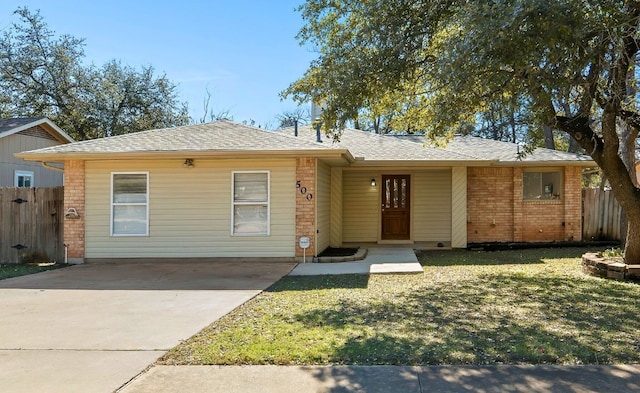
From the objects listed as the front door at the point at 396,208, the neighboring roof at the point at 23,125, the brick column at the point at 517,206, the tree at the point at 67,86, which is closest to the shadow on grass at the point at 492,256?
the brick column at the point at 517,206

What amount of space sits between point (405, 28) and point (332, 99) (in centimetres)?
165

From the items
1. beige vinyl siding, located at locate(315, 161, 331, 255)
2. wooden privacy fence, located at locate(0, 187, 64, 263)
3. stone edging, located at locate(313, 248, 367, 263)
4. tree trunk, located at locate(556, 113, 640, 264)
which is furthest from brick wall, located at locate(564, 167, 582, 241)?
wooden privacy fence, located at locate(0, 187, 64, 263)

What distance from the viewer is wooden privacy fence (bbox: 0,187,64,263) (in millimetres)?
11242

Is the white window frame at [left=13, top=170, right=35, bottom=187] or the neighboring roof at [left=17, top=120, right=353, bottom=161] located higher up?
the neighboring roof at [left=17, top=120, right=353, bottom=161]

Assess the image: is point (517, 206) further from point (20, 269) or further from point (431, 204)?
point (20, 269)

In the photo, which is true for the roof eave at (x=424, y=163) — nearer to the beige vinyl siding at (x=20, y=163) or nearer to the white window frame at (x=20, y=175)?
the beige vinyl siding at (x=20, y=163)

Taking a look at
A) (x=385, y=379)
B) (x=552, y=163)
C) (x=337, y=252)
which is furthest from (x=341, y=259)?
(x=552, y=163)

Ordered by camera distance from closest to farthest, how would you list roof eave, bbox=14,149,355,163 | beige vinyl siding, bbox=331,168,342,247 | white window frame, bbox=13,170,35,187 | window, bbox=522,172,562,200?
1. roof eave, bbox=14,149,355,163
2. beige vinyl siding, bbox=331,168,342,247
3. window, bbox=522,172,562,200
4. white window frame, bbox=13,170,35,187

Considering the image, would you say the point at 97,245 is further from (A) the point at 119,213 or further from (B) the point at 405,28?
(B) the point at 405,28

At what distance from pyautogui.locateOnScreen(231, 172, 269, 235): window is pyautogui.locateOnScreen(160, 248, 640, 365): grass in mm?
2550

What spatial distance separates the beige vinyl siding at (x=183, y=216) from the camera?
421 inches

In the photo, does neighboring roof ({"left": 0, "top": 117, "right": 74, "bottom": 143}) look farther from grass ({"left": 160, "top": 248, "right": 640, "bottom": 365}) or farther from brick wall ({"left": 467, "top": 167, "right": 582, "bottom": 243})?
brick wall ({"left": 467, "top": 167, "right": 582, "bottom": 243})

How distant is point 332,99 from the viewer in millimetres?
7711

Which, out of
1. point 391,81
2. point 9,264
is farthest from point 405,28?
point 9,264
